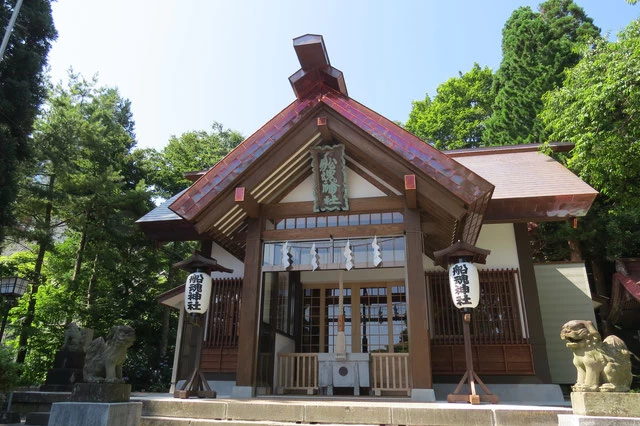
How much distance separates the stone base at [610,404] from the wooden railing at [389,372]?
4123 mm

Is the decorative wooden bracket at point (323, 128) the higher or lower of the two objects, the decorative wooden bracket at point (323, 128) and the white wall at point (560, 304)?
the higher

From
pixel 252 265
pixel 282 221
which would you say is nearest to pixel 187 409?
pixel 252 265

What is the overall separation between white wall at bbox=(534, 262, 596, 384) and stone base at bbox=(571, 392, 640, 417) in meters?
6.17

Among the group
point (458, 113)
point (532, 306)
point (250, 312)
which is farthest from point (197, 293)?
point (458, 113)

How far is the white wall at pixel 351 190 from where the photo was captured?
838 centimetres

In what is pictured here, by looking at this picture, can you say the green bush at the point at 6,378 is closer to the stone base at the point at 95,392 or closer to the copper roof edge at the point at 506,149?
the stone base at the point at 95,392

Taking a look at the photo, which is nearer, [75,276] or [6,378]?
[6,378]

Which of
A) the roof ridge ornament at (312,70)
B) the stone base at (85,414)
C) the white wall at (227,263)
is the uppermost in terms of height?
the roof ridge ornament at (312,70)

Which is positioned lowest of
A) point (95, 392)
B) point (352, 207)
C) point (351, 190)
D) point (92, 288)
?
point (95, 392)

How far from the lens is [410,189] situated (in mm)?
7410

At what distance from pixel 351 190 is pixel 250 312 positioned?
10.3 feet

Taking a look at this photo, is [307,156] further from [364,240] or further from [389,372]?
[389,372]

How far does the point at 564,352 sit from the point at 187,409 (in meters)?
8.33

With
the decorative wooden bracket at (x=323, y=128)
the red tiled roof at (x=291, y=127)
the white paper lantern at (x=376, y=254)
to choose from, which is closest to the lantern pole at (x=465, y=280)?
the white paper lantern at (x=376, y=254)
